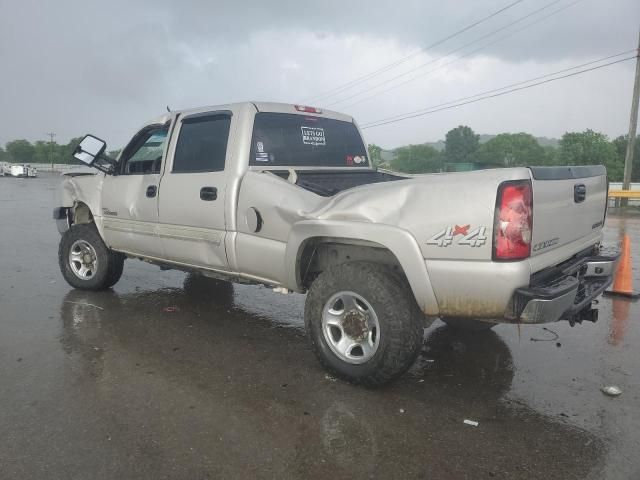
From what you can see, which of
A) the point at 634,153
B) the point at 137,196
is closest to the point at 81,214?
the point at 137,196

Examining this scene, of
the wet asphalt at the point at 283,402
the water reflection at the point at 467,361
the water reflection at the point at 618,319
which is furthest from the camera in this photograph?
the water reflection at the point at 618,319

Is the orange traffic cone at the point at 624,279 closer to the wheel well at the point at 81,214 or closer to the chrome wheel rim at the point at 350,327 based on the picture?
the chrome wheel rim at the point at 350,327

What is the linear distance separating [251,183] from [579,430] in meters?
2.80

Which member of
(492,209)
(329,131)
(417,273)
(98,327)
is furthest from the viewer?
(329,131)

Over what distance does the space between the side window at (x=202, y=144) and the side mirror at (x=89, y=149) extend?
1.12 m

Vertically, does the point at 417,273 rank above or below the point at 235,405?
above

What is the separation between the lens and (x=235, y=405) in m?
3.19

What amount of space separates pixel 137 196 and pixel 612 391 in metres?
4.42

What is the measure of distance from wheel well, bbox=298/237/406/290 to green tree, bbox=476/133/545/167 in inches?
4204

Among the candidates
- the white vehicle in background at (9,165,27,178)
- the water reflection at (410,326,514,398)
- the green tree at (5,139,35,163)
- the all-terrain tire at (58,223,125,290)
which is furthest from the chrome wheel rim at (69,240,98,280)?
the green tree at (5,139,35,163)

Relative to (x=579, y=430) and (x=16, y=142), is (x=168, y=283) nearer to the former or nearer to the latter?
(x=579, y=430)

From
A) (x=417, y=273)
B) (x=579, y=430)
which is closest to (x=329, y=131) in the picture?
(x=417, y=273)

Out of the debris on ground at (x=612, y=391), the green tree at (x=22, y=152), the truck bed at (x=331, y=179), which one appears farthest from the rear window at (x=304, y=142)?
the green tree at (x=22, y=152)

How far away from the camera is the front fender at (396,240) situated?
3090mm
